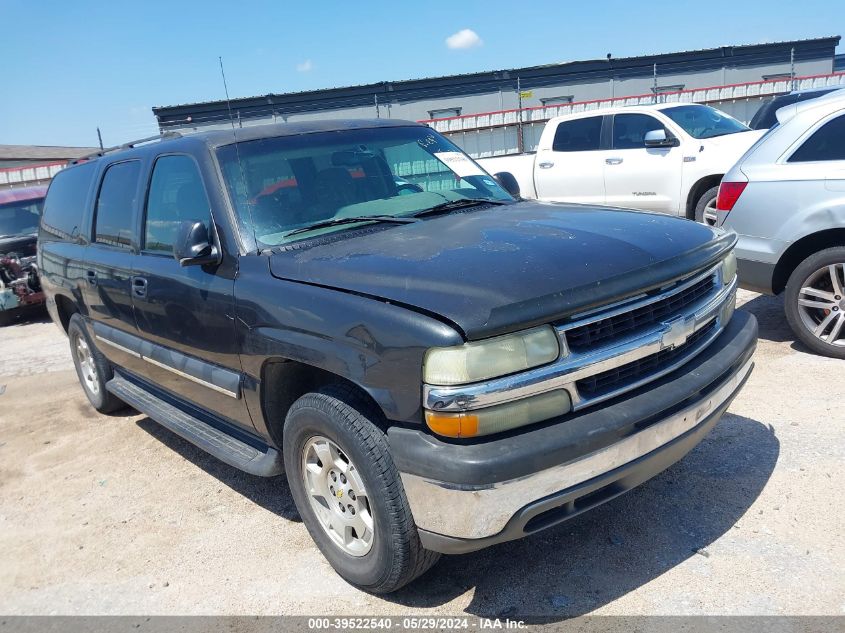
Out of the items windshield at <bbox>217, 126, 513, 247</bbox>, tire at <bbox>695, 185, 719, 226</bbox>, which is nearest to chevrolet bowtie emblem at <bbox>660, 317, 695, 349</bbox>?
windshield at <bbox>217, 126, 513, 247</bbox>

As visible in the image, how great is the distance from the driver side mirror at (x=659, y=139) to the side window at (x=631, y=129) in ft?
1.39

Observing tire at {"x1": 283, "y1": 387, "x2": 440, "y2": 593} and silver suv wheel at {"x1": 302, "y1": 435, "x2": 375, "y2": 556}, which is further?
silver suv wheel at {"x1": 302, "y1": 435, "x2": 375, "y2": 556}

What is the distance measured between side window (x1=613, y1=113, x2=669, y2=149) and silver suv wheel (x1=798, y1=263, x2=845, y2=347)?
189 inches

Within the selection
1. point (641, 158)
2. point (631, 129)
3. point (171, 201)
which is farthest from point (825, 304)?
point (631, 129)

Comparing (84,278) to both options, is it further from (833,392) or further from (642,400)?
(833,392)

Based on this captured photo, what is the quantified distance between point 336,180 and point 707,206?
6300 mm

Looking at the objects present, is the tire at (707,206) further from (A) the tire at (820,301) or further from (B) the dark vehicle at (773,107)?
(A) the tire at (820,301)

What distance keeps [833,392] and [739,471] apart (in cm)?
130

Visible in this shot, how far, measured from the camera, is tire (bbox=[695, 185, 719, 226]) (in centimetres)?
826

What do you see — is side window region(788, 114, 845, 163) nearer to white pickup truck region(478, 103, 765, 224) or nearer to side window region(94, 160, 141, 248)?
white pickup truck region(478, 103, 765, 224)

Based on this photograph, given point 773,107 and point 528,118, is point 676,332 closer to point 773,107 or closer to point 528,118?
point 773,107

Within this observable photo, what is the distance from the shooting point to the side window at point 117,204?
420 cm

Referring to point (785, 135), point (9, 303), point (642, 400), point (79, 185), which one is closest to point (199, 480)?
point (79, 185)

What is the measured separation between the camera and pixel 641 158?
29.7ft
